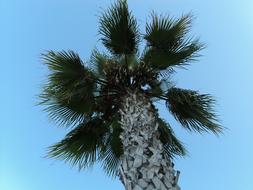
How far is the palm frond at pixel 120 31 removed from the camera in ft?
26.0

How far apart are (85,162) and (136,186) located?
2936 millimetres

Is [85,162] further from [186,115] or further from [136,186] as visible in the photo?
[136,186]

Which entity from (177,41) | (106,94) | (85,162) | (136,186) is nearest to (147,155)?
(136,186)

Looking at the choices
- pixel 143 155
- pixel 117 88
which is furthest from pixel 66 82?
pixel 143 155

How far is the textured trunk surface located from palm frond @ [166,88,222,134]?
1.26 metres

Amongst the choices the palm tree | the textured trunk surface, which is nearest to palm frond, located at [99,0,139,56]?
the palm tree

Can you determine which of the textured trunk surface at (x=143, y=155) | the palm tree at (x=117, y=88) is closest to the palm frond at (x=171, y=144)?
the palm tree at (x=117, y=88)

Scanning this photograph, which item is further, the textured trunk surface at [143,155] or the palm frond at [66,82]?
the palm frond at [66,82]

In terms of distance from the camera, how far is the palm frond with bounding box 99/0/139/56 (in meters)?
7.93

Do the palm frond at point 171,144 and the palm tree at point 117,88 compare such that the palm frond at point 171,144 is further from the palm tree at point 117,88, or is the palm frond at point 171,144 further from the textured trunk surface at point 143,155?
the textured trunk surface at point 143,155

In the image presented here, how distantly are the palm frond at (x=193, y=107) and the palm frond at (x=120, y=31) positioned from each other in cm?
115

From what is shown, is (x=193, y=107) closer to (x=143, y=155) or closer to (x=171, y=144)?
(x=171, y=144)

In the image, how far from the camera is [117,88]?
287 inches

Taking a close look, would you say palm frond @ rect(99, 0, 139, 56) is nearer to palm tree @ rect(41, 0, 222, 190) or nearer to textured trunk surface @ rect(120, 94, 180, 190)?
palm tree @ rect(41, 0, 222, 190)
